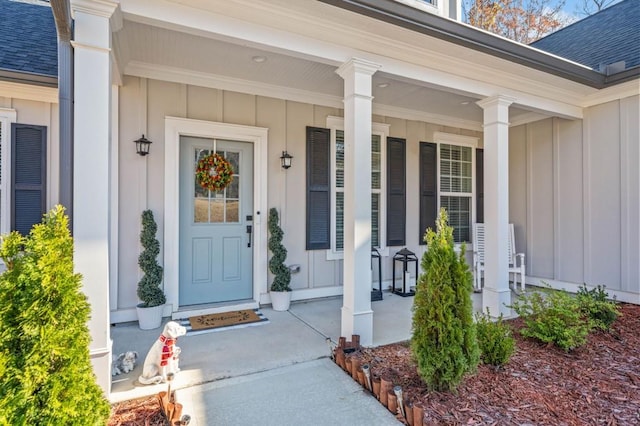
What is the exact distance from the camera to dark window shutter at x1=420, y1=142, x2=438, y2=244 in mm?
5551

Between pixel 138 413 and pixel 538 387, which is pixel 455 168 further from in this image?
pixel 138 413

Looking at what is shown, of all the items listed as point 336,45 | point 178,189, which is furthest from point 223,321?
point 336,45

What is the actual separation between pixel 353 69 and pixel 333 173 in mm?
1853

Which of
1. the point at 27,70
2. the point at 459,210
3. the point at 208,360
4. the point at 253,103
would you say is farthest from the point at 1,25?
the point at 459,210

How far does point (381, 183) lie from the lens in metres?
5.23

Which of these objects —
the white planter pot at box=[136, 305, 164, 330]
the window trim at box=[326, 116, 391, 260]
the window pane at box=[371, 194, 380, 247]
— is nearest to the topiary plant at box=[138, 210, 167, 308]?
the white planter pot at box=[136, 305, 164, 330]

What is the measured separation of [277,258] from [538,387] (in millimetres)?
2811

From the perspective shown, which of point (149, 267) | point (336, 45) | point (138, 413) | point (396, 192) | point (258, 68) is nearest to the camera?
point (138, 413)

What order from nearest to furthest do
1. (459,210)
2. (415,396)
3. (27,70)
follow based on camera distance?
1. (415,396)
2. (27,70)
3. (459,210)

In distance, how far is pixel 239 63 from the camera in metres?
3.68

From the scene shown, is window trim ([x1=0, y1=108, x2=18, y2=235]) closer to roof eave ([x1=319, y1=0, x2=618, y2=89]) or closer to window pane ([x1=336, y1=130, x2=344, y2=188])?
roof eave ([x1=319, y1=0, x2=618, y2=89])

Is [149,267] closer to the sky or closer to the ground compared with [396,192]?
closer to the ground

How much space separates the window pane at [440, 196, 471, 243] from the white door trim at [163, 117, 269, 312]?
3.13 m

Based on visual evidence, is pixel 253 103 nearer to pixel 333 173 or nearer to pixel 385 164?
pixel 333 173
